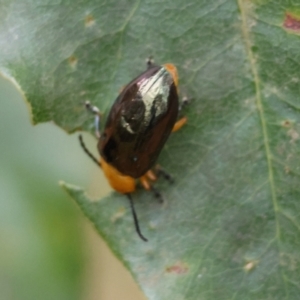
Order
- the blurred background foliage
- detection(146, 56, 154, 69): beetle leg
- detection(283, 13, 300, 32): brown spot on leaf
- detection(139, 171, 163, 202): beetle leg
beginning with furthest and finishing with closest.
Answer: the blurred background foliage → detection(139, 171, 163, 202): beetle leg → detection(146, 56, 154, 69): beetle leg → detection(283, 13, 300, 32): brown spot on leaf

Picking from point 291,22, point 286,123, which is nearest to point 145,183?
point 286,123

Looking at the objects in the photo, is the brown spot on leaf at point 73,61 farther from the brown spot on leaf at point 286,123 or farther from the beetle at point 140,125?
the brown spot on leaf at point 286,123

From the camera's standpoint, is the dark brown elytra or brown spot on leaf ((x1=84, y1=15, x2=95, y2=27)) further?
the dark brown elytra

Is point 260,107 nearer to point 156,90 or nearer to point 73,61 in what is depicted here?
point 156,90

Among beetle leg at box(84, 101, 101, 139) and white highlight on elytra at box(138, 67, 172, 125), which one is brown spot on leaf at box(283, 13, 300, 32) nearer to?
white highlight on elytra at box(138, 67, 172, 125)

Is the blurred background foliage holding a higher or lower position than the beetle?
lower

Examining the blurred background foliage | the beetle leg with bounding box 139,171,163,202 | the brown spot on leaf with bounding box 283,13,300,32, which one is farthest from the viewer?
the blurred background foliage

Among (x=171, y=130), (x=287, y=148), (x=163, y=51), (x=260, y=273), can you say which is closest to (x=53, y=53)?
(x=163, y=51)

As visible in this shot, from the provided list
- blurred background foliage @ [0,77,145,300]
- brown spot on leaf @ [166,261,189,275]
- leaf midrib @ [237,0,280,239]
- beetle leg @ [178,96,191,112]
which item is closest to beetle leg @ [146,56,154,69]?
beetle leg @ [178,96,191,112]

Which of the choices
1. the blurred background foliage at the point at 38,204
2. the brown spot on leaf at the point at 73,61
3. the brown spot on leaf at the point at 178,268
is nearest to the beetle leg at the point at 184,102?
the brown spot on leaf at the point at 73,61
